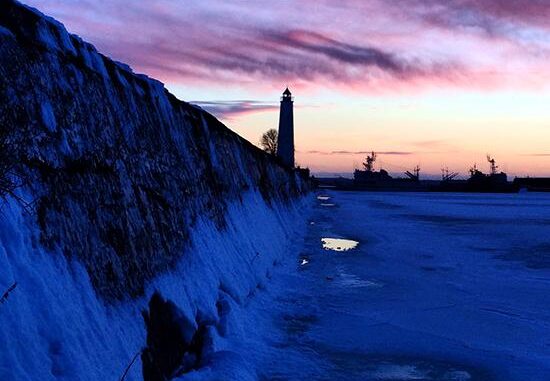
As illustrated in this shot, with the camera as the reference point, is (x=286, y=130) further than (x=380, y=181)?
No

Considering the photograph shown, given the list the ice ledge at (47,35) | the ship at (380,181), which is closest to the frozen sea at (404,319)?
the ice ledge at (47,35)

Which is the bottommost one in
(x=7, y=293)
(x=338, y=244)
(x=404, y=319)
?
(x=338, y=244)

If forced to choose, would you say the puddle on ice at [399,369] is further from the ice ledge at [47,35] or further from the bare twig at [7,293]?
the ice ledge at [47,35]

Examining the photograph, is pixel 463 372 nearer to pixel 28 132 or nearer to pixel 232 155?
pixel 28 132

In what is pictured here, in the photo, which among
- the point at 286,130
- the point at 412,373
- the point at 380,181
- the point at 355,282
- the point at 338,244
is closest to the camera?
the point at 412,373

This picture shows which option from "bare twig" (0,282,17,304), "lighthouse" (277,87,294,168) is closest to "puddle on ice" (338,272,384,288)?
"bare twig" (0,282,17,304)

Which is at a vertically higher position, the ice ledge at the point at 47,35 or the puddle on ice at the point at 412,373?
the ice ledge at the point at 47,35

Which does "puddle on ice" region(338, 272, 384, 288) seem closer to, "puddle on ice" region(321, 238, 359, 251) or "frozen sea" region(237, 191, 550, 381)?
"frozen sea" region(237, 191, 550, 381)

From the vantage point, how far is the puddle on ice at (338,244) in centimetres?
1681

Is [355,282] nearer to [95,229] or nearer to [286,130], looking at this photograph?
[95,229]

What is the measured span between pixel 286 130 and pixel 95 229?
6246 cm

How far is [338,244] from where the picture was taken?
1802 centimetres

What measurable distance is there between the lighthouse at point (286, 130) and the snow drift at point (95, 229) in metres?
57.0

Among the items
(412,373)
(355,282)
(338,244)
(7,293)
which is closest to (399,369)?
(412,373)
